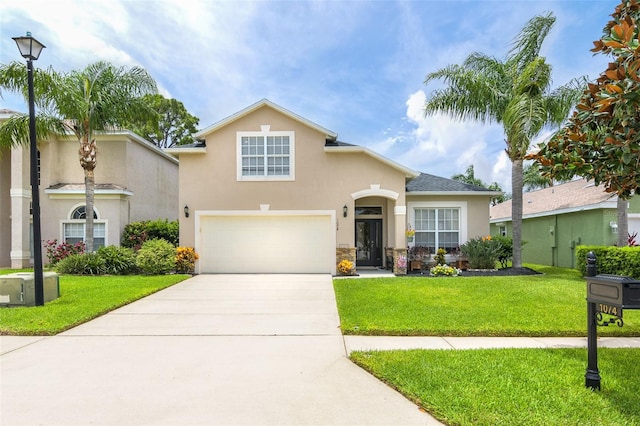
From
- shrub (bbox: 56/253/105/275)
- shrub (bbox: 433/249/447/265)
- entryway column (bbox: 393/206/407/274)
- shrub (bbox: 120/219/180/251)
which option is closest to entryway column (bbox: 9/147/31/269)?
shrub (bbox: 56/253/105/275)

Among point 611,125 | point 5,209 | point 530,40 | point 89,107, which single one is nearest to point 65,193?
point 5,209

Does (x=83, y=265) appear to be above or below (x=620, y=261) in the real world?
below

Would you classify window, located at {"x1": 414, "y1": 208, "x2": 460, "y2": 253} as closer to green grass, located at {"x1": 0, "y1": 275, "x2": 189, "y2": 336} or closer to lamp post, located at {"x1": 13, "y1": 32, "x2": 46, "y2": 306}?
green grass, located at {"x1": 0, "y1": 275, "x2": 189, "y2": 336}

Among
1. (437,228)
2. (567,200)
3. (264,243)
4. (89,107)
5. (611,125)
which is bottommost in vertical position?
(264,243)

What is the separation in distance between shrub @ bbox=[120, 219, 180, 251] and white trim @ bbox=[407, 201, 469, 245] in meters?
10.7

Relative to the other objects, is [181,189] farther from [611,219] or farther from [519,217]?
[611,219]

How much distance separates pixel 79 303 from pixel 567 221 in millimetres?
19849

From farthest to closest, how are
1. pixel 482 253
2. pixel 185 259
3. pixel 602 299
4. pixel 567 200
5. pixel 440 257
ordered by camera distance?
pixel 567 200 < pixel 440 257 < pixel 482 253 < pixel 185 259 < pixel 602 299

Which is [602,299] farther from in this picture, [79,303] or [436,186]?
[436,186]

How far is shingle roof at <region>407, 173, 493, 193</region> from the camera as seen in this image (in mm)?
14727

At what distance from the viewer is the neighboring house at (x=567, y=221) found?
48.4ft

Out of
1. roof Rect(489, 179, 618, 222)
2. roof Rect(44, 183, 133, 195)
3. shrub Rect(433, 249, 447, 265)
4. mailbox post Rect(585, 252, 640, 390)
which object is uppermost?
roof Rect(44, 183, 133, 195)

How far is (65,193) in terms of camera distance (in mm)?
15844

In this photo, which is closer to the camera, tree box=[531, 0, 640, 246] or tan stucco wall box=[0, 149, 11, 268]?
tree box=[531, 0, 640, 246]
